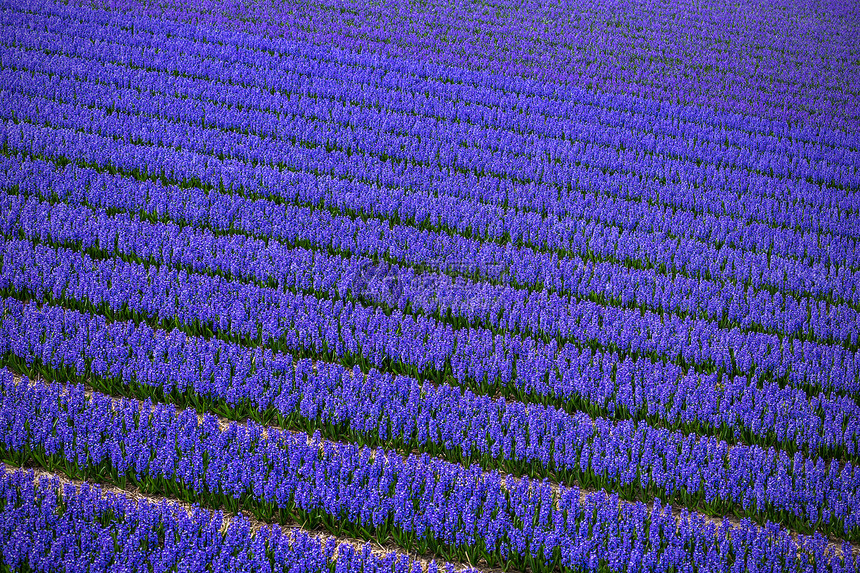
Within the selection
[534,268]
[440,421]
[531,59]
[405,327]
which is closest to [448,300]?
[405,327]

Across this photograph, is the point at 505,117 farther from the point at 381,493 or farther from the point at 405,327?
the point at 381,493

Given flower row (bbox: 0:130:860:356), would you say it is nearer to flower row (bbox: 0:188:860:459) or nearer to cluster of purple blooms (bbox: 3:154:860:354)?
cluster of purple blooms (bbox: 3:154:860:354)

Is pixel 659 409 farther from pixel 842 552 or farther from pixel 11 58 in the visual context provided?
pixel 11 58

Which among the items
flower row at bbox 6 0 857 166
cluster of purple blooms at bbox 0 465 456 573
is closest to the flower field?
cluster of purple blooms at bbox 0 465 456 573

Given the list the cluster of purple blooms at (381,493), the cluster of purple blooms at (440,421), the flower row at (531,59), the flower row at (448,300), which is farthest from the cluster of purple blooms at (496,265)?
the flower row at (531,59)

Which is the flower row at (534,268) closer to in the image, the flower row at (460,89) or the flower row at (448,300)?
the flower row at (448,300)
